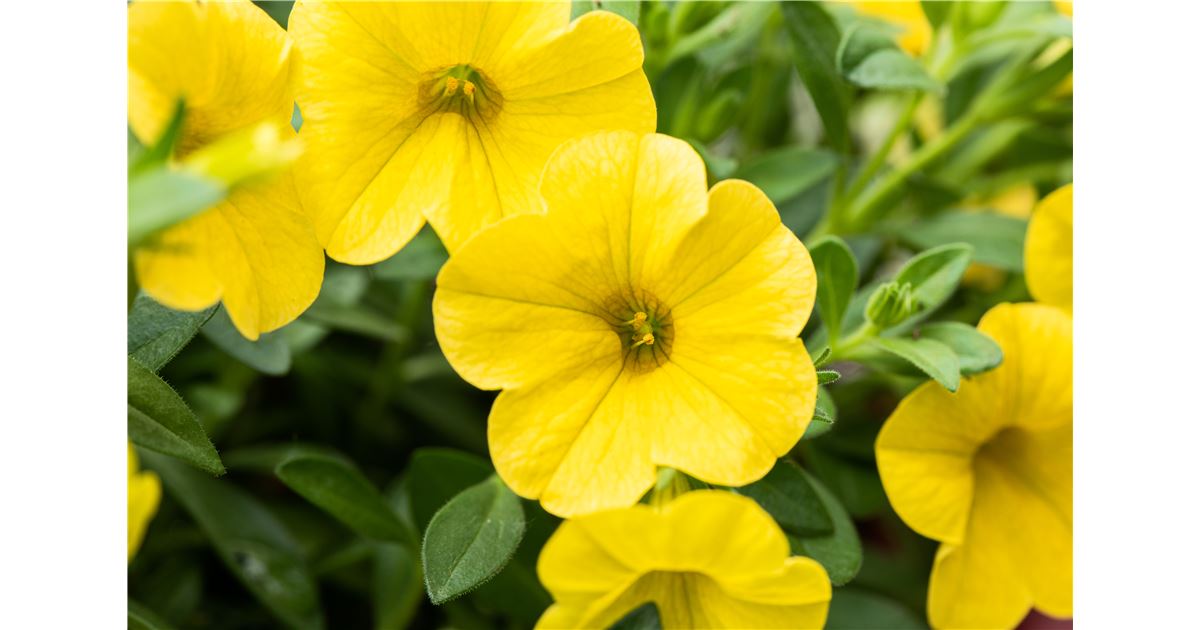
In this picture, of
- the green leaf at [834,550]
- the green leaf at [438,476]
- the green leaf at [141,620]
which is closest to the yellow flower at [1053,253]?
the green leaf at [834,550]

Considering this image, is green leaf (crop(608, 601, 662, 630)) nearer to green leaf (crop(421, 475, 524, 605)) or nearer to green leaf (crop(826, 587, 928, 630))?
green leaf (crop(421, 475, 524, 605))

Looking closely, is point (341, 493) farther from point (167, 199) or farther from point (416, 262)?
point (167, 199)

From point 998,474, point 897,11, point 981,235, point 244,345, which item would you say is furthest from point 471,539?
point 897,11

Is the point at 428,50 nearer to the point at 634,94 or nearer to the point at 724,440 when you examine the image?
the point at 634,94

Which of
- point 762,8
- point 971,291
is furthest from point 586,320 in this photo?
point 971,291

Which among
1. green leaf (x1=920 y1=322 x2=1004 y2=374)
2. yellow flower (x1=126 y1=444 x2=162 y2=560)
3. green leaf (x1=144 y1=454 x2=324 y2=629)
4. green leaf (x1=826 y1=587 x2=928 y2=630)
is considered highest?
green leaf (x1=920 y1=322 x2=1004 y2=374)

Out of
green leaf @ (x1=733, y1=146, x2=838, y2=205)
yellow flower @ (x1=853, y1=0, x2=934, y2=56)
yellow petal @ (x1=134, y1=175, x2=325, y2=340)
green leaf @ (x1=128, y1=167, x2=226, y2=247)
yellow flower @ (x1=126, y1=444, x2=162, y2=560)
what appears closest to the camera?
green leaf @ (x1=128, y1=167, x2=226, y2=247)

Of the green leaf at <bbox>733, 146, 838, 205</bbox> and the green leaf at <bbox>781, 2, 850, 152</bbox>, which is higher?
the green leaf at <bbox>781, 2, 850, 152</bbox>

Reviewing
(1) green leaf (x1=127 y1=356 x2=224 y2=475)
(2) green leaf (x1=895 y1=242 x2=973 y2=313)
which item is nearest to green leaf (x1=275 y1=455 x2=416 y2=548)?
(1) green leaf (x1=127 y1=356 x2=224 y2=475)
